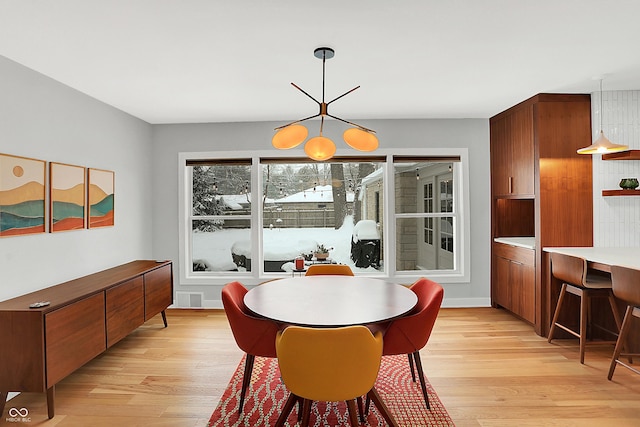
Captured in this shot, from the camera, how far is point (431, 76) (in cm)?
333

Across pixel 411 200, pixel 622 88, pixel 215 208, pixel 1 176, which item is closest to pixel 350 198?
pixel 411 200

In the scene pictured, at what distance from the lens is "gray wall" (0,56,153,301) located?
9.41 feet

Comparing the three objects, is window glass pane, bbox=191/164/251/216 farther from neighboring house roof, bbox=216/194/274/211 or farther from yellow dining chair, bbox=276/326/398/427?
yellow dining chair, bbox=276/326/398/427

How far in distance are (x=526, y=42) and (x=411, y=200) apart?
104 inches

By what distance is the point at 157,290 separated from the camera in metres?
4.04

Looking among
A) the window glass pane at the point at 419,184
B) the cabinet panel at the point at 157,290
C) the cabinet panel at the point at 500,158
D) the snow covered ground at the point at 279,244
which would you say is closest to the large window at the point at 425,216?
the window glass pane at the point at 419,184

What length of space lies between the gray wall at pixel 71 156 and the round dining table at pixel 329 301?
1790 millimetres

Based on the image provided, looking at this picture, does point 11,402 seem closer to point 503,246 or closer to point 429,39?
point 429,39

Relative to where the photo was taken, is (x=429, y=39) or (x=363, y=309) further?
(x=429, y=39)

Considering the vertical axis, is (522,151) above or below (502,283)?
above

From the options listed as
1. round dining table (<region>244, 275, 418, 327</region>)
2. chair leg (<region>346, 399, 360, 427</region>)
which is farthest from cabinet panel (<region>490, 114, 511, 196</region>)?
chair leg (<region>346, 399, 360, 427</region>)

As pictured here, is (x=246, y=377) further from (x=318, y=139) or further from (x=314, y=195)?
(x=314, y=195)

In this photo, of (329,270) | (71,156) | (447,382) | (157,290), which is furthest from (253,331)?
(71,156)

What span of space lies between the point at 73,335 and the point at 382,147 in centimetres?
381
